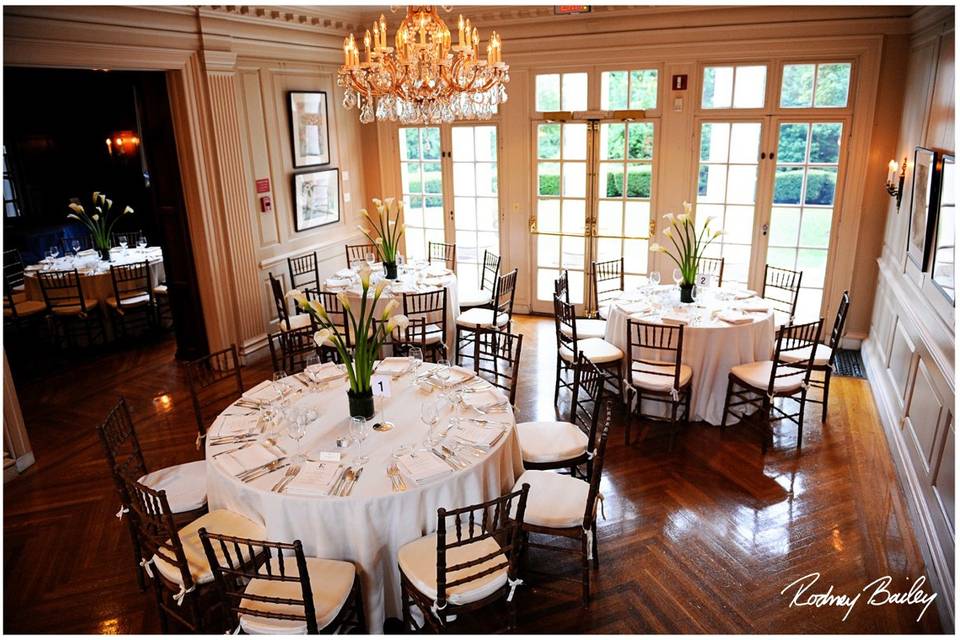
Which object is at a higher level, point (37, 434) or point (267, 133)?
point (267, 133)

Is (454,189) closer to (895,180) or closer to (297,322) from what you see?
(297,322)

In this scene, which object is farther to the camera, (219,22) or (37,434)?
(219,22)

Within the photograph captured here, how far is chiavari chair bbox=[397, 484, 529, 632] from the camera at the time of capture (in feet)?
9.25

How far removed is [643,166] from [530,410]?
125 inches

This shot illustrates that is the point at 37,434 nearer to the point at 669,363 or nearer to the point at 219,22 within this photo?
the point at 219,22

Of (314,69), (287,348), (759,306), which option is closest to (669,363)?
(759,306)

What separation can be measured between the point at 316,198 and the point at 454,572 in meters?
5.41

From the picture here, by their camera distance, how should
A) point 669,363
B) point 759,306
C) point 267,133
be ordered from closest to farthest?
point 669,363
point 759,306
point 267,133

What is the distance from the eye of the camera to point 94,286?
7.16 meters

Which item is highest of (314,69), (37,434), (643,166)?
(314,69)

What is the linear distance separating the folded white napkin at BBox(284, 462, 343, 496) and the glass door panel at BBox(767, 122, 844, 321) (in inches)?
210

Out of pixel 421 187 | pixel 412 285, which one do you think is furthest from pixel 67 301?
pixel 421 187

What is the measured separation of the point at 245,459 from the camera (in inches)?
130

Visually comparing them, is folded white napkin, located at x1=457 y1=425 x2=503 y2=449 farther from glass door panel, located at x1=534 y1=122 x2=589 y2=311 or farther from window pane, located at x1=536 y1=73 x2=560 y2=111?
window pane, located at x1=536 y1=73 x2=560 y2=111
